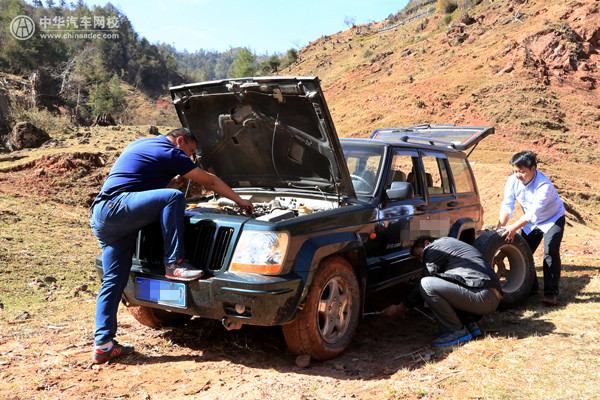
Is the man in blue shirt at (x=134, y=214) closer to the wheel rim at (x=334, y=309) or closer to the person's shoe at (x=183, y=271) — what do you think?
the person's shoe at (x=183, y=271)

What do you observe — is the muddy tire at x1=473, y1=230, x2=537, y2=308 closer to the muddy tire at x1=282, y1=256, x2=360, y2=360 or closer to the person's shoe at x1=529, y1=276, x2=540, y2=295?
the person's shoe at x1=529, y1=276, x2=540, y2=295

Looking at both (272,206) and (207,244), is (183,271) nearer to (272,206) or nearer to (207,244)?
(207,244)

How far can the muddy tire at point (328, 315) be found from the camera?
12.2ft

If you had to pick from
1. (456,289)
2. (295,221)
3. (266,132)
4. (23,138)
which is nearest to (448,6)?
(23,138)

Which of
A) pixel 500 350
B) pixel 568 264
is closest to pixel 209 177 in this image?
pixel 500 350

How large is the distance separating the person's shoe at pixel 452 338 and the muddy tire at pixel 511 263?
130cm

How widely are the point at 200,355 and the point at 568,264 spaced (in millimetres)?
6616

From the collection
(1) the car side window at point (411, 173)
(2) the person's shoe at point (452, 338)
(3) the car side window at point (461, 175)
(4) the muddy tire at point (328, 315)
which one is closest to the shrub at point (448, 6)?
(3) the car side window at point (461, 175)

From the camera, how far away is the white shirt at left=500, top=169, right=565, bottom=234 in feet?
18.5

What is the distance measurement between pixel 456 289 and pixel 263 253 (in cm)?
187

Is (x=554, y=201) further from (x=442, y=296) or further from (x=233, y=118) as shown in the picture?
(x=233, y=118)

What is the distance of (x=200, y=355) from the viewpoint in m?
4.09

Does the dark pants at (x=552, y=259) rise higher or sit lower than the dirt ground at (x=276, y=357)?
higher

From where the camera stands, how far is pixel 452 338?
14.0ft
